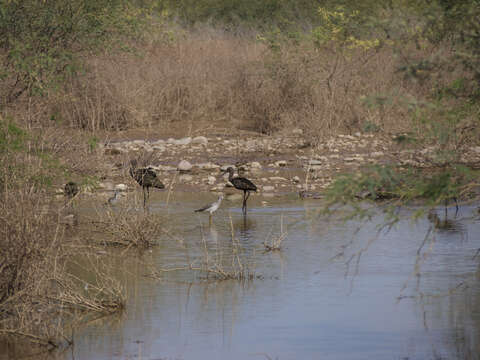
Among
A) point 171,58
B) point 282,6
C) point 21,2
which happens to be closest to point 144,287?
point 21,2

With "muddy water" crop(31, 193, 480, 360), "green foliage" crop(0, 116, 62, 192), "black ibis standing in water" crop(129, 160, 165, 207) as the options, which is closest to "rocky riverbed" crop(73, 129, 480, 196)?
"black ibis standing in water" crop(129, 160, 165, 207)

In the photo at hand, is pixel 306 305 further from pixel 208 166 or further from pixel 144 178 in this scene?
pixel 208 166

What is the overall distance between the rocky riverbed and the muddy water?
5110 millimetres

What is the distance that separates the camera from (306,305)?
845 centimetres

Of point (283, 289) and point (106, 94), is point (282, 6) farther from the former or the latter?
point (283, 289)

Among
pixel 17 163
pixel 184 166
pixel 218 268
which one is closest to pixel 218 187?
pixel 184 166

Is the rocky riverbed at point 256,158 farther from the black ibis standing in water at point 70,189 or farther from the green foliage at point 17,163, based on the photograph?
the green foliage at point 17,163

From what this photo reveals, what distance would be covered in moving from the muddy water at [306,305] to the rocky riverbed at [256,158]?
5.11 metres

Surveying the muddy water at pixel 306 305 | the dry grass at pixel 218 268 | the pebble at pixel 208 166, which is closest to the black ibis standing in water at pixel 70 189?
the muddy water at pixel 306 305

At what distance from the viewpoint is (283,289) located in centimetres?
909

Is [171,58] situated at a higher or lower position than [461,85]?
lower

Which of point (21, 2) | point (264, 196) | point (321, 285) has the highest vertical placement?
point (21, 2)

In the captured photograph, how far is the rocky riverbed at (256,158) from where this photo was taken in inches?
675

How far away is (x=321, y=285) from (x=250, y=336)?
75.9 inches
